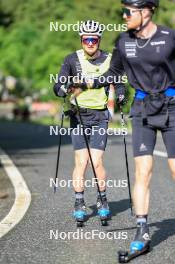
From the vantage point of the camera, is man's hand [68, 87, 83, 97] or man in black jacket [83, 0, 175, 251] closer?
man in black jacket [83, 0, 175, 251]

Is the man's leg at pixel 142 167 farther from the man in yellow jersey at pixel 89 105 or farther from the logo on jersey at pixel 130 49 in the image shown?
the man in yellow jersey at pixel 89 105

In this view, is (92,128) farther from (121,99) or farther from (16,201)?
(16,201)

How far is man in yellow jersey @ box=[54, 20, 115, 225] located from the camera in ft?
28.7

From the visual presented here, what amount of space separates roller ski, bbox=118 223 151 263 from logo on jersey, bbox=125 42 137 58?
1.45 metres

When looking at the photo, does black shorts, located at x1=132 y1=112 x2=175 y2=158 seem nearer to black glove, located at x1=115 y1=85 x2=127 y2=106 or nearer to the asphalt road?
the asphalt road

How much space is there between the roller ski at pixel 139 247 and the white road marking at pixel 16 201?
1.48 metres

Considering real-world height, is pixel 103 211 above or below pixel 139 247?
below

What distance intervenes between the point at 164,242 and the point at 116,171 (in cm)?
666

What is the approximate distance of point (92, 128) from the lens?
8945 millimetres

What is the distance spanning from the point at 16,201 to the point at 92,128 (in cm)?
183

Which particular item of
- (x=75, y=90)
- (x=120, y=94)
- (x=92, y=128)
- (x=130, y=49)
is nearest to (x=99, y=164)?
(x=92, y=128)

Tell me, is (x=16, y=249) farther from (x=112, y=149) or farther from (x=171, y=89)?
(x=112, y=149)

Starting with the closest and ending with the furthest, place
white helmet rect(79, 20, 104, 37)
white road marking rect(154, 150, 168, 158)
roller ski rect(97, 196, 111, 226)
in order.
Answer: roller ski rect(97, 196, 111, 226), white helmet rect(79, 20, 104, 37), white road marking rect(154, 150, 168, 158)

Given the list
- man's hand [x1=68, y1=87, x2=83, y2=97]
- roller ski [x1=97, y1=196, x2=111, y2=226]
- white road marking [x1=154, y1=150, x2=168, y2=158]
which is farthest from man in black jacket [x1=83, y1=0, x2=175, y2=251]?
white road marking [x1=154, y1=150, x2=168, y2=158]
